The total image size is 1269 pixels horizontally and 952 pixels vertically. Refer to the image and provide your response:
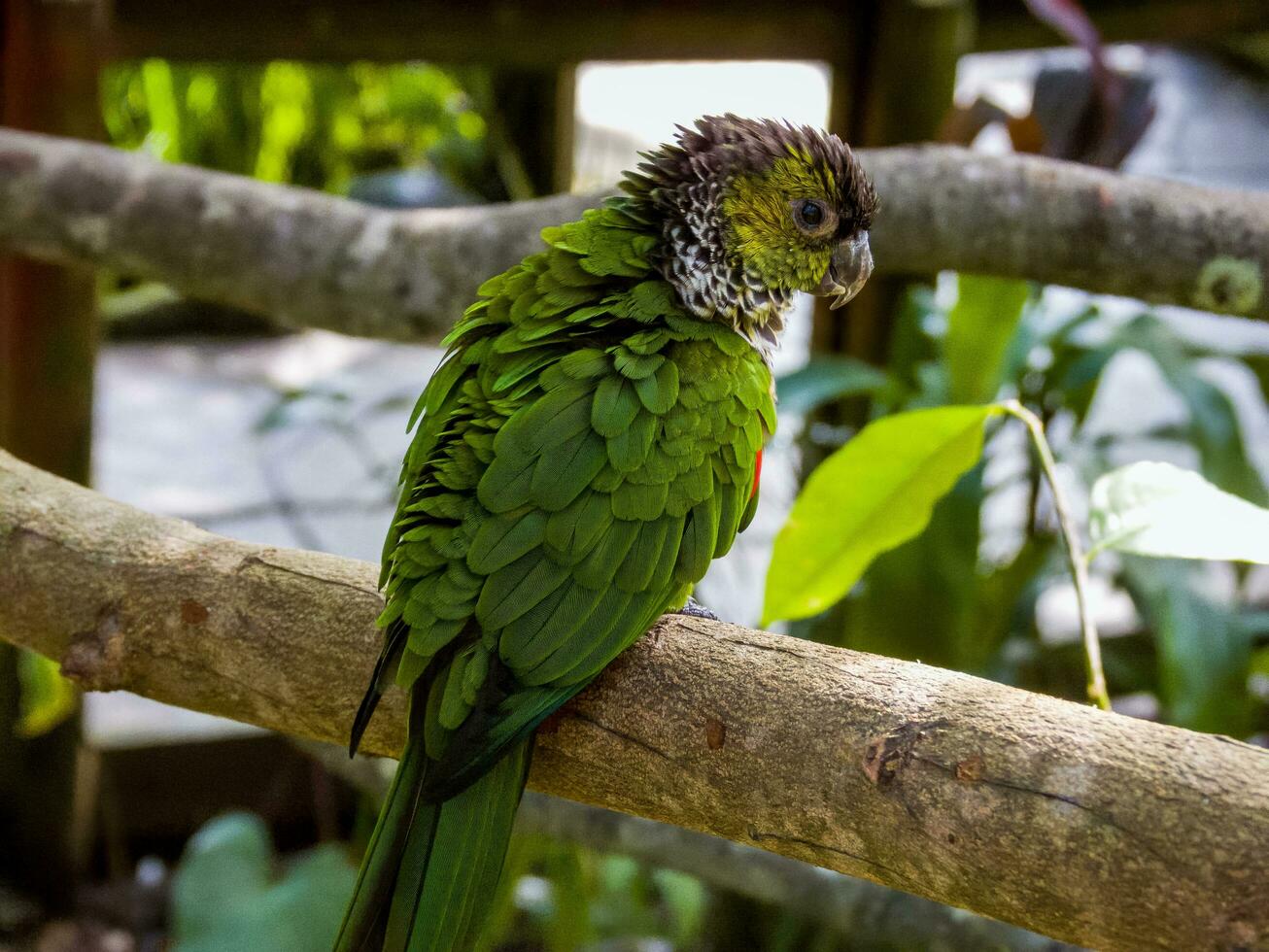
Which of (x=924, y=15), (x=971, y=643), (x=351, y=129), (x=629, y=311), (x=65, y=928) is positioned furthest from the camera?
(x=351, y=129)

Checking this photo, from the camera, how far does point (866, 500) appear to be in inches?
58.5

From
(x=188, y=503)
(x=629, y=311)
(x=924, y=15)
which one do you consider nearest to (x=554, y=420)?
(x=629, y=311)

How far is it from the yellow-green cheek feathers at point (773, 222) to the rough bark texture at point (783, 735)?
496mm

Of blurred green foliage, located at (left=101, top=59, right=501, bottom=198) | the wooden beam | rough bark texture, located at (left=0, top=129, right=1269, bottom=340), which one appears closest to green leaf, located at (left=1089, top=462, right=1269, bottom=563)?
rough bark texture, located at (left=0, top=129, right=1269, bottom=340)

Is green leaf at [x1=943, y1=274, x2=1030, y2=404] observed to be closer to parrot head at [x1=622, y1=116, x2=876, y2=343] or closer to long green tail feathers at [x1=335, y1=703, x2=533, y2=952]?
parrot head at [x1=622, y1=116, x2=876, y2=343]

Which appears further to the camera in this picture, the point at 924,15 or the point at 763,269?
the point at 924,15

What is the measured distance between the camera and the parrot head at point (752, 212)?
1.43m

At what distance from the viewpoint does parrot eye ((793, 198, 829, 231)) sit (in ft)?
4.79

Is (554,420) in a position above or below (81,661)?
above

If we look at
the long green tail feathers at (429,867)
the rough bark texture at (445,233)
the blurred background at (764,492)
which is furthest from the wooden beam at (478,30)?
the long green tail feathers at (429,867)

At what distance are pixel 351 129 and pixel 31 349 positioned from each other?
4.02 metres

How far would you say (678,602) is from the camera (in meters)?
1.29

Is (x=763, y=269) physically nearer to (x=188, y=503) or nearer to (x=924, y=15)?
(x=924, y=15)

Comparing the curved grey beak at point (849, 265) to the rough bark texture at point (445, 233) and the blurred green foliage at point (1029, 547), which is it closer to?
the rough bark texture at point (445, 233)
